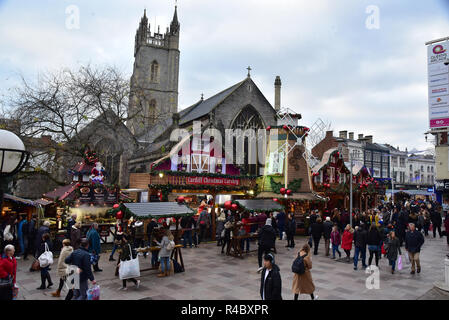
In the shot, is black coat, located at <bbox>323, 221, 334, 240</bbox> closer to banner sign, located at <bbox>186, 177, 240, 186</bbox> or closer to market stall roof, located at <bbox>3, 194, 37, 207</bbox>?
banner sign, located at <bbox>186, 177, 240, 186</bbox>

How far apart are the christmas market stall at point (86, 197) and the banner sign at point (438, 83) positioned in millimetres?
17801

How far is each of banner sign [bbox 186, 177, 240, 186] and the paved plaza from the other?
5.38 metres

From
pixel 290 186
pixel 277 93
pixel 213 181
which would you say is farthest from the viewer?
pixel 277 93

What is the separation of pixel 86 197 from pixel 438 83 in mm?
20379

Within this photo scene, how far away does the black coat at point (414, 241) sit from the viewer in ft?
34.0

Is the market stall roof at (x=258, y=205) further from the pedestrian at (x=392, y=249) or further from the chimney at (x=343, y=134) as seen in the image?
the chimney at (x=343, y=134)

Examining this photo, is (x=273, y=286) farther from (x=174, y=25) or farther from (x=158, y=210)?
(x=174, y=25)

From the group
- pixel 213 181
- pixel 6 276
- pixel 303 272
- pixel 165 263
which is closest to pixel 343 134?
pixel 213 181

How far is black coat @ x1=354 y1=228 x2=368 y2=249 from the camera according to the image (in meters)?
10.8

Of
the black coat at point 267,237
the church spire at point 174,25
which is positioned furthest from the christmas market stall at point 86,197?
the church spire at point 174,25

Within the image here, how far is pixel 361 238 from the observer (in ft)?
35.7

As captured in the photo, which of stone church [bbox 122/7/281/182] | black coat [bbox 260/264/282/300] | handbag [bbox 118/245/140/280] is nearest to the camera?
black coat [bbox 260/264/282/300]

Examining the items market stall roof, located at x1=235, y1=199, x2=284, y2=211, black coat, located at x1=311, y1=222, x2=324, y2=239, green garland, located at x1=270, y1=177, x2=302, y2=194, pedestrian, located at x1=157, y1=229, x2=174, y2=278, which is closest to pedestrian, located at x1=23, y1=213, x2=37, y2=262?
pedestrian, located at x1=157, y1=229, x2=174, y2=278
